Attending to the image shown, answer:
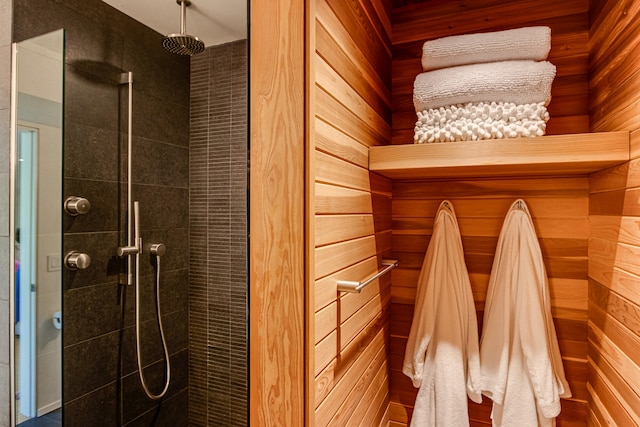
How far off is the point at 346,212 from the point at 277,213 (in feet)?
0.82

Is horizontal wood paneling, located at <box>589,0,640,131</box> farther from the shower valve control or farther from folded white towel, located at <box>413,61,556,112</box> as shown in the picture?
the shower valve control

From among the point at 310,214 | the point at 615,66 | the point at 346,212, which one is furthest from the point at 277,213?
the point at 615,66

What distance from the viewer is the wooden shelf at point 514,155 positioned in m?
0.93

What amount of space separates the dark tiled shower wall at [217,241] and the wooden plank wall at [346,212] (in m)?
0.50

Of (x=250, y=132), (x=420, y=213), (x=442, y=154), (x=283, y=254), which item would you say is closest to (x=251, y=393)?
(x=283, y=254)

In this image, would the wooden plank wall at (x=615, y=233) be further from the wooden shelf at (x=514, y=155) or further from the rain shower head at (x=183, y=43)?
the rain shower head at (x=183, y=43)

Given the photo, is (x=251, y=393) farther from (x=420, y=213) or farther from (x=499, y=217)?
(x=499, y=217)

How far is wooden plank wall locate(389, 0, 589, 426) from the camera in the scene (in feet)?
4.07

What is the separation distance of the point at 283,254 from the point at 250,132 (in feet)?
0.95

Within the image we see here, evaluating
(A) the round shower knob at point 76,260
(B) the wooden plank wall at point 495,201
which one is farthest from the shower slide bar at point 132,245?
(B) the wooden plank wall at point 495,201

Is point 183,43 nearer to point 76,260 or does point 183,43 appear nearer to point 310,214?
point 76,260

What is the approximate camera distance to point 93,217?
48.6 inches

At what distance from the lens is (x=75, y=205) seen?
120 cm

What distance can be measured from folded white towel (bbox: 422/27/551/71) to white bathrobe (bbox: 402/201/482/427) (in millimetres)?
539
